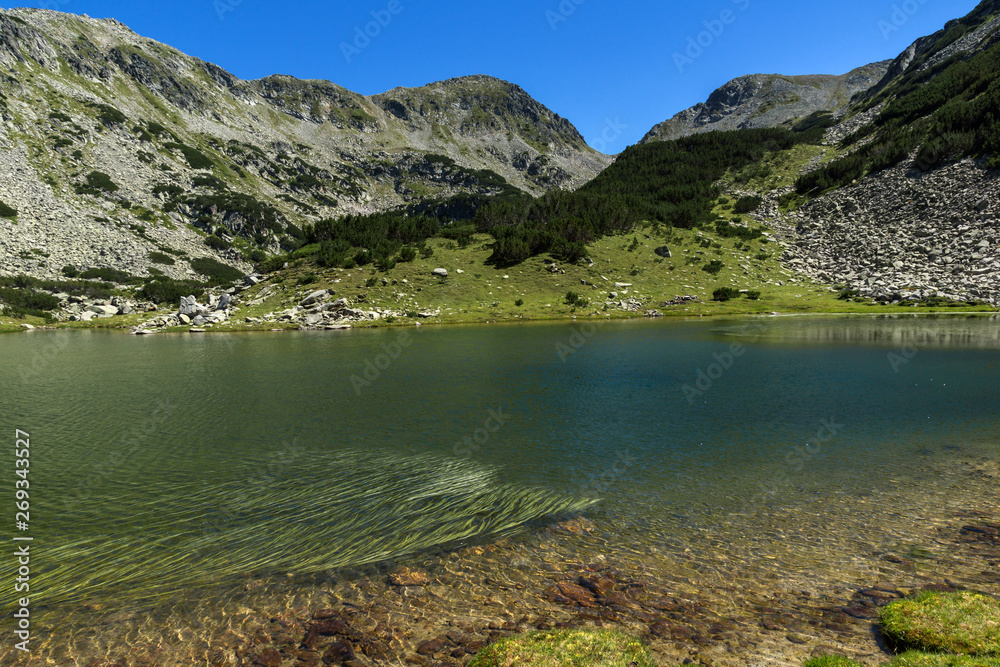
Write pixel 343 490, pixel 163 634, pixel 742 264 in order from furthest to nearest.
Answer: pixel 742 264, pixel 343 490, pixel 163 634

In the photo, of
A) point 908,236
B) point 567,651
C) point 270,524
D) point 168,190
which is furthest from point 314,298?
point 168,190

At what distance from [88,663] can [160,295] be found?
106 meters

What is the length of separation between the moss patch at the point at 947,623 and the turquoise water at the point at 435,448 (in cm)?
315

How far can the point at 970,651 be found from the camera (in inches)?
209

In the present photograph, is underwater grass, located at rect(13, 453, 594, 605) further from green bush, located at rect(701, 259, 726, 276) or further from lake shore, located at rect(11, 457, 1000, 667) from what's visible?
green bush, located at rect(701, 259, 726, 276)

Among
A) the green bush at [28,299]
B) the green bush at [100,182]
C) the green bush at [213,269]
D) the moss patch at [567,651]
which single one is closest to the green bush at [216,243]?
the green bush at [213,269]

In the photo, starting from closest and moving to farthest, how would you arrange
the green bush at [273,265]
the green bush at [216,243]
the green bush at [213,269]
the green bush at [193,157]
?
the green bush at [273,265], the green bush at [213,269], the green bush at [216,243], the green bush at [193,157]

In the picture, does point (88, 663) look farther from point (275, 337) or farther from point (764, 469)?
point (275, 337)

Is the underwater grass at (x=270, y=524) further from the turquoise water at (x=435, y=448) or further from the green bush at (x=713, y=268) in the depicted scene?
the green bush at (x=713, y=268)

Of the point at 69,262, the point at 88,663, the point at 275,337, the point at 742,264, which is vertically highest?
the point at 69,262

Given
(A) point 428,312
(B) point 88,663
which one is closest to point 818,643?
(B) point 88,663

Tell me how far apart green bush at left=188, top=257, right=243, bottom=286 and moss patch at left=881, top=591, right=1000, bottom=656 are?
15403 cm

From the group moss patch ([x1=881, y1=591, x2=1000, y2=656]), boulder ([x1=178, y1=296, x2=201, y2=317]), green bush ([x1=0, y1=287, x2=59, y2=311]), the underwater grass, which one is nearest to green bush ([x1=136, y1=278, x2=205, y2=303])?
green bush ([x1=0, y1=287, x2=59, y2=311])

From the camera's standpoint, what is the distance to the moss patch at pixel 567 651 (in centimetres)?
546
